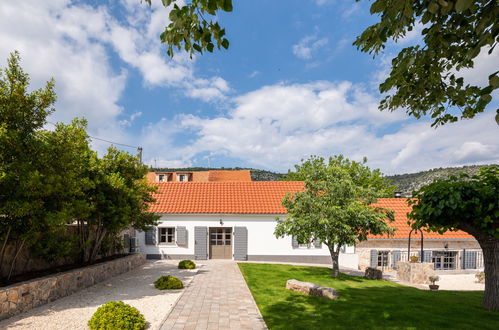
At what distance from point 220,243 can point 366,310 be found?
1237 centimetres

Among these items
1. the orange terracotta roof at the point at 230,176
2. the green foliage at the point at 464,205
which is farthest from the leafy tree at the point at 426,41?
the orange terracotta roof at the point at 230,176

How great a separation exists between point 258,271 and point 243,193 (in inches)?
304

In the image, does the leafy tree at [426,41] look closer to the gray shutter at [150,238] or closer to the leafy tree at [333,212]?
the leafy tree at [333,212]

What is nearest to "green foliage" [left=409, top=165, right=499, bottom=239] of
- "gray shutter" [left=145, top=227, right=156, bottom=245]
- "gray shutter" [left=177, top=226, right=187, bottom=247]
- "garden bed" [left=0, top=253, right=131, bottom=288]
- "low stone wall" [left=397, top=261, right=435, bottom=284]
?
"low stone wall" [left=397, top=261, right=435, bottom=284]

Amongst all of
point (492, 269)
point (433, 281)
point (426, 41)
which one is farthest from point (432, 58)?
point (433, 281)

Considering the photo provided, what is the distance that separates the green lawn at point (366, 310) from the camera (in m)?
7.05

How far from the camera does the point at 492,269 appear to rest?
25.6 feet

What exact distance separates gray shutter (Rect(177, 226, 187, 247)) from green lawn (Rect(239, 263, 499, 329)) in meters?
8.25

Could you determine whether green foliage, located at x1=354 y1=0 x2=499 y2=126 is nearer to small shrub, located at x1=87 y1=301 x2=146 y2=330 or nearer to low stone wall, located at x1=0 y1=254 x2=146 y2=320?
small shrub, located at x1=87 y1=301 x2=146 y2=330

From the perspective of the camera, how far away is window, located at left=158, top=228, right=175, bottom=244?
63.0 feet

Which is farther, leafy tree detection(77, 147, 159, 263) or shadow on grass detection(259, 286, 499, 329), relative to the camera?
leafy tree detection(77, 147, 159, 263)

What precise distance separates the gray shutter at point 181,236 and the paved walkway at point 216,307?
6.05 m

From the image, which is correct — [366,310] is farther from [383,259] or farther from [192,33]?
[383,259]

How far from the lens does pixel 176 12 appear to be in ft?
11.0
